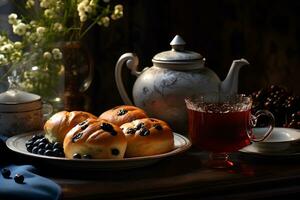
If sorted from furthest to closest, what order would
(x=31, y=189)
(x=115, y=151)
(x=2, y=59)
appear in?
1. (x=2, y=59)
2. (x=115, y=151)
3. (x=31, y=189)

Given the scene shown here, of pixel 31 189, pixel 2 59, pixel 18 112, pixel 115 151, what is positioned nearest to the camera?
pixel 31 189

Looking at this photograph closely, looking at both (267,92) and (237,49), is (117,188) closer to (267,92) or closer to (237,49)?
(267,92)

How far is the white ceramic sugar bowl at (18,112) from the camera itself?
1.43 metres

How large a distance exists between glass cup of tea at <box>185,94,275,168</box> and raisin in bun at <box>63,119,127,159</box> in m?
0.15

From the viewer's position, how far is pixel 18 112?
4.72 feet

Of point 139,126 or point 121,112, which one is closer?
point 139,126

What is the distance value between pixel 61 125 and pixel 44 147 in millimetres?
60

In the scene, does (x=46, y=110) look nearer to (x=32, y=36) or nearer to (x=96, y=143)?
(x=32, y=36)

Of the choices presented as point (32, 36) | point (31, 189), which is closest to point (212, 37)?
point (32, 36)

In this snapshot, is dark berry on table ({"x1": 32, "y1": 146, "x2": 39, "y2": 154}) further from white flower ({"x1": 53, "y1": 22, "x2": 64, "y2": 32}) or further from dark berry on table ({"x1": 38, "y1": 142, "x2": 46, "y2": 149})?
white flower ({"x1": 53, "y1": 22, "x2": 64, "y2": 32})

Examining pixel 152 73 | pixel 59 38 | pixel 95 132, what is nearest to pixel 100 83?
pixel 59 38

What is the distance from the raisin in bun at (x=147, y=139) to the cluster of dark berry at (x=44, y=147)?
133mm

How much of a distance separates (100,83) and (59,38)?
0.41 m

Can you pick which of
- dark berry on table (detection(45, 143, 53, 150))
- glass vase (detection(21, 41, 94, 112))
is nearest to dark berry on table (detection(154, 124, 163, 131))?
dark berry on table (detection(45, 143, 53, 150))
